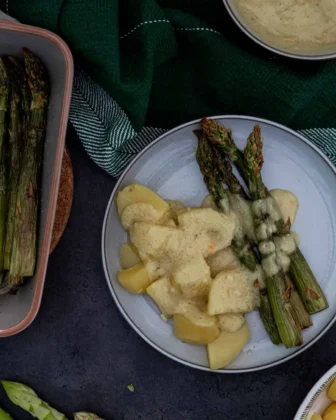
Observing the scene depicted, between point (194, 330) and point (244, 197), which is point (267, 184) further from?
point (194, 330)

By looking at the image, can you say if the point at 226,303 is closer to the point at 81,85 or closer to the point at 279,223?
the point at 279,223

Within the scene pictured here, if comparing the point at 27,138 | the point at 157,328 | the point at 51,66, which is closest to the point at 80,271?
the point at 157,328

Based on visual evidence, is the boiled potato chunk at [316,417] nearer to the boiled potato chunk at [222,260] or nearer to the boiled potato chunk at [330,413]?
the boiled potato chunk at [330,413]

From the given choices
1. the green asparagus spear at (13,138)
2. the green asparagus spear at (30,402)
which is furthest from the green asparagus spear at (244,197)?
the green asparagus spear at (30,402)

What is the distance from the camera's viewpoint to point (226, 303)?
187cm

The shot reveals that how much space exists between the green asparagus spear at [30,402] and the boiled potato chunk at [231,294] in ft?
1.88

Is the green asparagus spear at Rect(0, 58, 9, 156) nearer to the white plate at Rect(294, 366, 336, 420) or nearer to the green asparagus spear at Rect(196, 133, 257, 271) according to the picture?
the green asparagus spear at Rect(196, 133, 257, 271)

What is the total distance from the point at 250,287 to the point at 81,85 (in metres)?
0.73

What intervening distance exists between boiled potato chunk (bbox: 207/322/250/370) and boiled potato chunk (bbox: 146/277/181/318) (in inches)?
5.6

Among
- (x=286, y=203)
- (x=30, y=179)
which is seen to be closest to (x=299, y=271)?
(x=286, y=203)

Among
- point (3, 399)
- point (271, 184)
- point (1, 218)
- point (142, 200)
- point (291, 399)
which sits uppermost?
point (271, 184)

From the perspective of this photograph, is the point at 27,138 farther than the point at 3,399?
No

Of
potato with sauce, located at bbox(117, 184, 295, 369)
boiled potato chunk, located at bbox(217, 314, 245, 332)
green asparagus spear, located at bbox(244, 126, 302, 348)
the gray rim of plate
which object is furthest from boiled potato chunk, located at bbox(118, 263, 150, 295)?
the gray rim of plate

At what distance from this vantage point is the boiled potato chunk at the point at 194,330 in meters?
1.86
